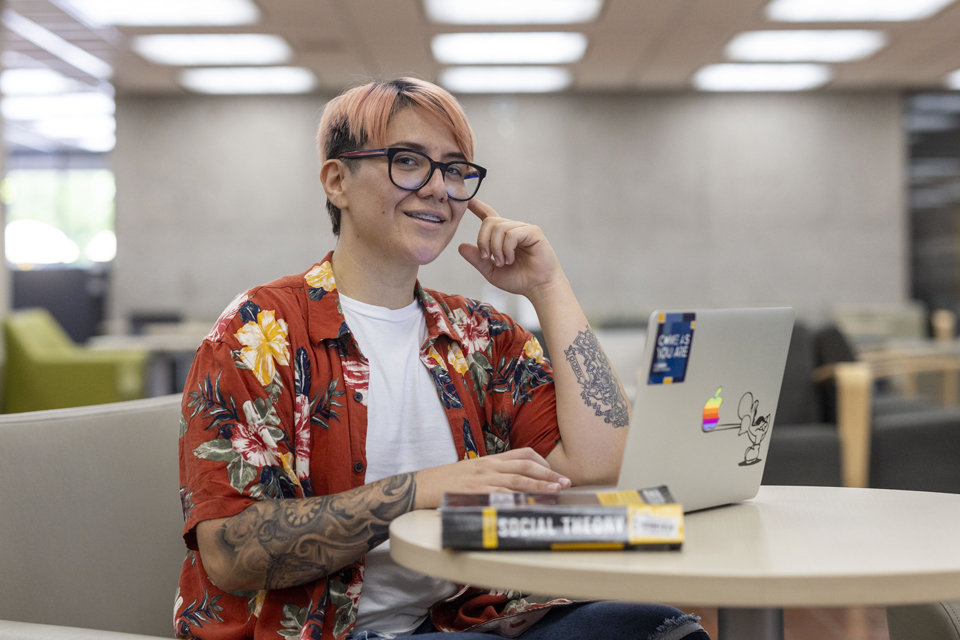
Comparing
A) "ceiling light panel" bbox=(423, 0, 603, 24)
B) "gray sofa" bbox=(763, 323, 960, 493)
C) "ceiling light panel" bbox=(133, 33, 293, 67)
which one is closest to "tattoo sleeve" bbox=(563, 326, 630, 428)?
"gray sofa" bbox=(763, 323, 960, 493)

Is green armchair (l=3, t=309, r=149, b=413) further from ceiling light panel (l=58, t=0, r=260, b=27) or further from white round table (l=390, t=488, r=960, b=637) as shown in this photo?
white round table (l=390, t=488, r=960, b=637)

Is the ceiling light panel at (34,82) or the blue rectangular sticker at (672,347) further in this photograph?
the ceiling light panel at (34,82)

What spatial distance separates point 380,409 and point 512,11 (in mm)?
5218

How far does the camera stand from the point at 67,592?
3.72 feet

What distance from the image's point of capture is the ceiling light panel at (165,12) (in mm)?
5586

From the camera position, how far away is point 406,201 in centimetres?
123

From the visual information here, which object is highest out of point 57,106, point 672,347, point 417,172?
point 57,106

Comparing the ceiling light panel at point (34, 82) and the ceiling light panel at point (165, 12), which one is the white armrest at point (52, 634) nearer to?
the ceiling light panel at point (165, 12)

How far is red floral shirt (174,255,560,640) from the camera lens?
100 centimetres

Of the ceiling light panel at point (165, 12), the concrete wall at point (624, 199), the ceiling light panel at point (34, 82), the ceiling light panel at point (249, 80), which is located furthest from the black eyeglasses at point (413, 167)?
the ceiling light panel at point (34, 82)

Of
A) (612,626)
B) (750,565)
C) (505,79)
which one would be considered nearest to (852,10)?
(505,79)

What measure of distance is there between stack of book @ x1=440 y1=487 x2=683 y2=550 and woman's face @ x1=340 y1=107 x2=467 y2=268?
1.89 feet

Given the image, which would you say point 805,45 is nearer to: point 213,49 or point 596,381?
point 213,49

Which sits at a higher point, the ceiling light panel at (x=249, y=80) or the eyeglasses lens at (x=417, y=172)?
the ceiling light panel at (x=249, y=80)
